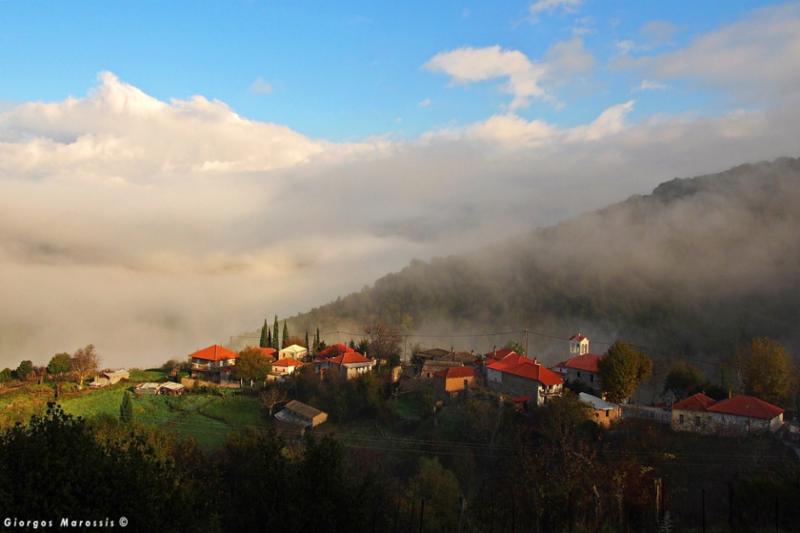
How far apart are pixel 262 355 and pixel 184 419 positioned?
46.8ft

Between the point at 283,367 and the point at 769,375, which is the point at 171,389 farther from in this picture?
the point at 769,375

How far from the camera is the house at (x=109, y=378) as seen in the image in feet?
204

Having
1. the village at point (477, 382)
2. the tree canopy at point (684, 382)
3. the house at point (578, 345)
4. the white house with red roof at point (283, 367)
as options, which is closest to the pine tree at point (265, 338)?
the village at point (477, 382)

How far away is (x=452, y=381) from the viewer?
49.0m

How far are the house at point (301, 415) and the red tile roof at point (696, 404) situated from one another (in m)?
26.2

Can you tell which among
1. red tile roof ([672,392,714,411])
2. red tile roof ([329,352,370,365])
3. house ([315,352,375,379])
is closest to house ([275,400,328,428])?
house ([315,352,375,379])

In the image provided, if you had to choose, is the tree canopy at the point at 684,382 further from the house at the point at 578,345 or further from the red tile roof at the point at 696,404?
the house at the point at 578,345

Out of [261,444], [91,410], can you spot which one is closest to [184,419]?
[91,410]

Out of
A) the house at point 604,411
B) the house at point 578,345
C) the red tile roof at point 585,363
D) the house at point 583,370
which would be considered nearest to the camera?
the house at point 604,411

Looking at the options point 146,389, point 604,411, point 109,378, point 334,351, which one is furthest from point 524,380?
point 109,378

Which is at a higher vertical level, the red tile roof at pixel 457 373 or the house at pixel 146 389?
the red tile roof at pixel 457 373

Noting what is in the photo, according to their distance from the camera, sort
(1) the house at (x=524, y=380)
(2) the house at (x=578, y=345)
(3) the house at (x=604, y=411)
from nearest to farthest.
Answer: (3) the house at (x=604, y=411), (1) the house at (x=524, y=380), (2) the house at (x=578, y=345)

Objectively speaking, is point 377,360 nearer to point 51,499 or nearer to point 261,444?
point 261,444

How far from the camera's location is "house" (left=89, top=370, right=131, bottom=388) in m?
62.2
